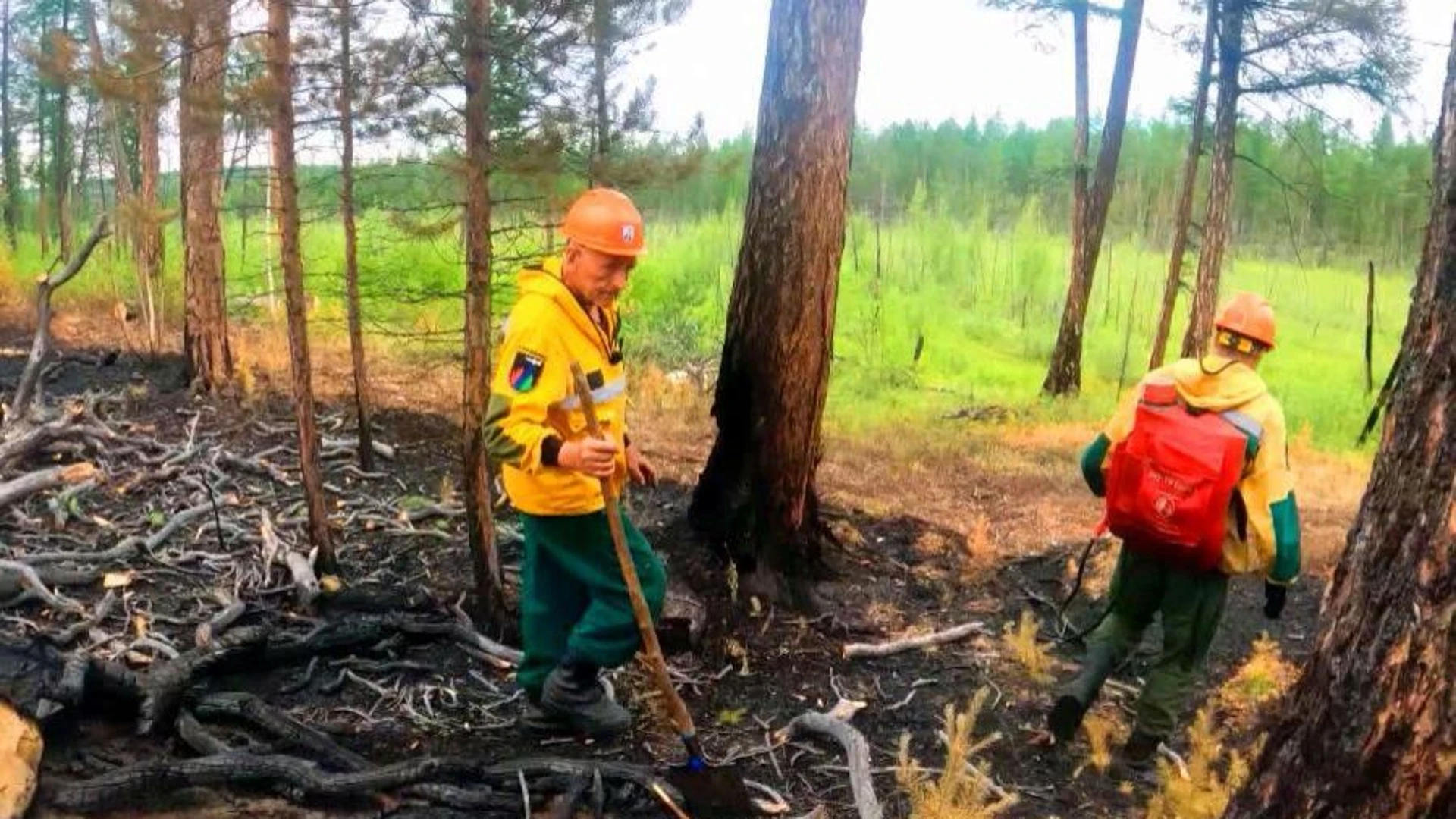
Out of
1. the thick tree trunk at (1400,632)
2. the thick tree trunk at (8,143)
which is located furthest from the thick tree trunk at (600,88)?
the thick tree trunk at (8,143)

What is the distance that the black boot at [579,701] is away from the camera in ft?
14.5

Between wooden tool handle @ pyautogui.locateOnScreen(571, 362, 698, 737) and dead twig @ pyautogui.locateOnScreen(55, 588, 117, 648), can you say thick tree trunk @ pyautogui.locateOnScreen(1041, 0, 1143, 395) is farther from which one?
dead twig @ pyautogui.locateOnScreen(55, 588, 117, 648)

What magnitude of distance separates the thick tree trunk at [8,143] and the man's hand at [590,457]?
23516 mm

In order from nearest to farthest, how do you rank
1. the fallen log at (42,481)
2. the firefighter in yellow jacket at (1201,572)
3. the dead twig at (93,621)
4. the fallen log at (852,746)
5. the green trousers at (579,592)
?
the fallen log at (852,746) < the green trousers at (579,592) < the firefighter in yellow jacket at (1201,572) < the dead twig at (93,621) < the fallen log at (42,481)

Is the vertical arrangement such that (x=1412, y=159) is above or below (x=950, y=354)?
above

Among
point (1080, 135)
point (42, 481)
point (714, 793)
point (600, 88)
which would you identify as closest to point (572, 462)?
point (714, 793)

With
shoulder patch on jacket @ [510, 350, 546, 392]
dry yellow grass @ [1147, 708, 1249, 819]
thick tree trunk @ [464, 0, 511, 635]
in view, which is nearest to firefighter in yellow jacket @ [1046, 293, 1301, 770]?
dry yellow grass @ [1147, 708, 1249, 819]

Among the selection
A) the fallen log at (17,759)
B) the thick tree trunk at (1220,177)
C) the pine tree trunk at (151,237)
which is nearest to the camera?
the fallen log at (17,759)

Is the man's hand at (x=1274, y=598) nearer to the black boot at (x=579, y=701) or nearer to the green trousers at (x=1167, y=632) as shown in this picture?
the green trousers at (x=1167, y=632)

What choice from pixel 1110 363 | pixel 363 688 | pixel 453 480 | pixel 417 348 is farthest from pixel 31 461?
pixel 1110 363

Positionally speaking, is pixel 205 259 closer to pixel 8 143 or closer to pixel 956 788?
pixel 956 788

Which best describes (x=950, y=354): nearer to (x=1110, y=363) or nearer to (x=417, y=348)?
(x=1110, y=363)

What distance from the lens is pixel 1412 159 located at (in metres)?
43.2

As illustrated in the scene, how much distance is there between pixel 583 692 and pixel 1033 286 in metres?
25.3
